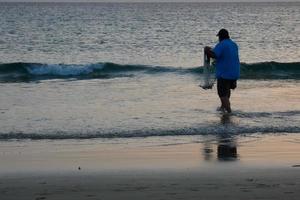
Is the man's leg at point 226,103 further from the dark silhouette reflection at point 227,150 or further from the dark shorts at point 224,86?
the dark silhouette reflection at point 227,150

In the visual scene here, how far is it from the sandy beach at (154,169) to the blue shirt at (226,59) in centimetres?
233

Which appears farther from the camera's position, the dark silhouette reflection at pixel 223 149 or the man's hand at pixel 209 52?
the man's hand at pixel 209 52

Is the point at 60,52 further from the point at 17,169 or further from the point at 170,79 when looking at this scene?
the point at 17,169

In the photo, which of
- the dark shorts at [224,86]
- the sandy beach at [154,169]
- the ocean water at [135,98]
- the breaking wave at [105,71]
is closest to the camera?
the sandy beach at [154,169]

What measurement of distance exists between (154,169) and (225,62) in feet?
16.1

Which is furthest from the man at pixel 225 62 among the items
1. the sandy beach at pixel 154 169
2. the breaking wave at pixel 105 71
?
the breaking wave at pixel 105 71

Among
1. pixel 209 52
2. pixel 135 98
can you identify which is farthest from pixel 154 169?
pixel 135 98

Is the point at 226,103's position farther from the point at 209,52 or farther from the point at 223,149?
the point at 223,149

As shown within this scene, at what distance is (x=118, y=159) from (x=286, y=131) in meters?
3.27

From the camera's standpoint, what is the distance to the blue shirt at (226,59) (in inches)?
469

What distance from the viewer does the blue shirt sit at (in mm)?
11922

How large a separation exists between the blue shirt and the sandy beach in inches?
91.7

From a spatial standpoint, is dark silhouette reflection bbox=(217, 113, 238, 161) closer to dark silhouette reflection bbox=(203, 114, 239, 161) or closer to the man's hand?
dark silhouette reflection bbox=(203, 114, 239, 161)

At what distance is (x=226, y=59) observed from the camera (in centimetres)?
1197
